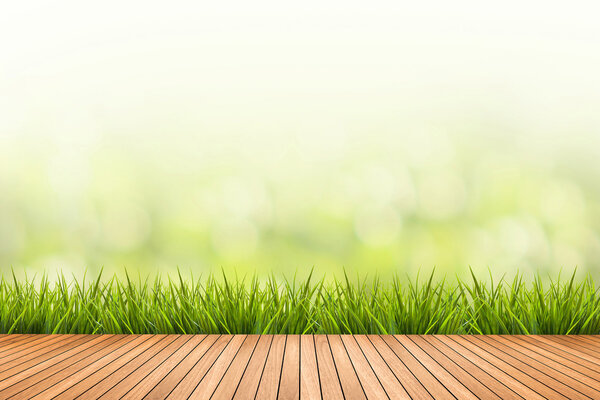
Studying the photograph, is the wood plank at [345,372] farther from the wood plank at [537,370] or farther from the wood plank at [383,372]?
the wood plank at [537,370]

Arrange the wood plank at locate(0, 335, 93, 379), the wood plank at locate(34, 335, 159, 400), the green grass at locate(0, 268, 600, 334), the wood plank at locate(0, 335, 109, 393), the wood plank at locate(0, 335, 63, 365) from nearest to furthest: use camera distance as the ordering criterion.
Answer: the wood plank at locate(34, 335, 159, 400)
the wood plank at locate(0, 335, 109, 393)
the wood plank at locate(0, 335, 93, 379)
the wood plank at locate(0, 335, 63, 365)
the green grass at locate(0, 268, 600, 334)

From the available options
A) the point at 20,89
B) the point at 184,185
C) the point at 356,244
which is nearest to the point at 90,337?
the point at 184,185

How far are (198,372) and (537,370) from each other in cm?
183

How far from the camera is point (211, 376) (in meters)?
2.32

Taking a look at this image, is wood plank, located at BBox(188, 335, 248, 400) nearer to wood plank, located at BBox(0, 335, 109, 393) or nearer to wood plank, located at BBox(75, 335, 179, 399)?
wood plank, located at BBox(75, 335, 179, 399)

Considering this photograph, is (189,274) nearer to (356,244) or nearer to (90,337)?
(90,337)

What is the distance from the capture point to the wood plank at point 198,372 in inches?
82.2

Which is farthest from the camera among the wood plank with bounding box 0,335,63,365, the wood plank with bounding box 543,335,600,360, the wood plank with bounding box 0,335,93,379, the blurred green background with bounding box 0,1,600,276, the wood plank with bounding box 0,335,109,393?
the blurred green background with bounding box 0,1,600,276

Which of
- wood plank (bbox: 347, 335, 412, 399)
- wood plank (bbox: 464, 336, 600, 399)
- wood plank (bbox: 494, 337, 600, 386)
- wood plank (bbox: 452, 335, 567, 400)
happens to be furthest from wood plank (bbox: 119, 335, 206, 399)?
wood plank (bbox: 494, 337, 600, 386)

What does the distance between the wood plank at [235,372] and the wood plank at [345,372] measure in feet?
1.66

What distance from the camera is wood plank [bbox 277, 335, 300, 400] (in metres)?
2.09

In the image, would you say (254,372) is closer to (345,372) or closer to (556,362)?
(345,372)

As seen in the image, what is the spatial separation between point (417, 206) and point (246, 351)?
2330 mm

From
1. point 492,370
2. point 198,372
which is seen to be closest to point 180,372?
point 198,372
